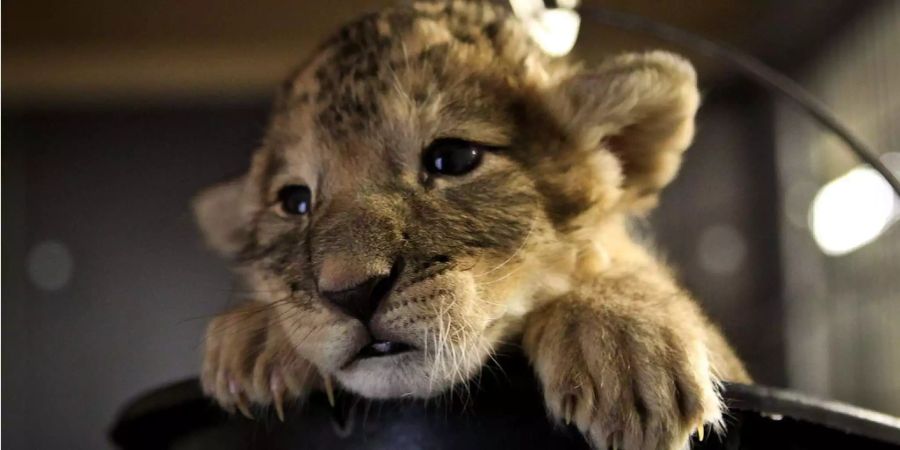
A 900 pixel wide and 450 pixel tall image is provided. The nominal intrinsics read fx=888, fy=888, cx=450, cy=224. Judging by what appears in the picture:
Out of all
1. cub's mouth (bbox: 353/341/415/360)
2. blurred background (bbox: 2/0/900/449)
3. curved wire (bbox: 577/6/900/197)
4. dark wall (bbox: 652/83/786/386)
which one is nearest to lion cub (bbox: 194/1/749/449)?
cub's mouth (bbox: 353/341/415/360)

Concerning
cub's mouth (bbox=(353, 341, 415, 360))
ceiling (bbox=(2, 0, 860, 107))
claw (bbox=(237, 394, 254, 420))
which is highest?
ceiling (bbox=(2, 0, 860, 107))

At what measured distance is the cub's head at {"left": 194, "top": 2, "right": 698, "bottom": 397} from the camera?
31.8 inches

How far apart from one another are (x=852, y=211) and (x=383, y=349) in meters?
2.10

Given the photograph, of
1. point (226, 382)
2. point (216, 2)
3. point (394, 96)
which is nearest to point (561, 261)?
point (394, 96)

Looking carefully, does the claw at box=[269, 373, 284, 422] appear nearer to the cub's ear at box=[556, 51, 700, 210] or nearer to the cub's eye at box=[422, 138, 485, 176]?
the cub's eye at box=[422, 138, 485, 176]

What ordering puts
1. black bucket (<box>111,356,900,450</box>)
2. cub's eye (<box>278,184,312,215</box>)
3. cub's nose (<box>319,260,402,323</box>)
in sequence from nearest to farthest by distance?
1. black bucket (<box>111,356,900,450</box>)
2. cub's nose (<box>319,260,402,323</box>)
3. cub's eye (<box>278,184,312,215</box>)

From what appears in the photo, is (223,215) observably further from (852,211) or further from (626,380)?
(852,211)

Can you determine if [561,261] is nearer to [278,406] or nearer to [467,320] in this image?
[467,320]

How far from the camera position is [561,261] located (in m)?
0.95

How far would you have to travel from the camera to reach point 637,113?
101 cm

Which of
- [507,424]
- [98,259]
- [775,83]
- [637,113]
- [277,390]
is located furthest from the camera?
[98,259]

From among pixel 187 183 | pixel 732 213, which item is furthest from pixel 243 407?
pixel 732 213

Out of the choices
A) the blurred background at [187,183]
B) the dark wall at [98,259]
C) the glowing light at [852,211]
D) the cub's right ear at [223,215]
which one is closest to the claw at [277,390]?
the cub's right ear at [223,215]

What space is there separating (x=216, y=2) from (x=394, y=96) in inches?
77.9
